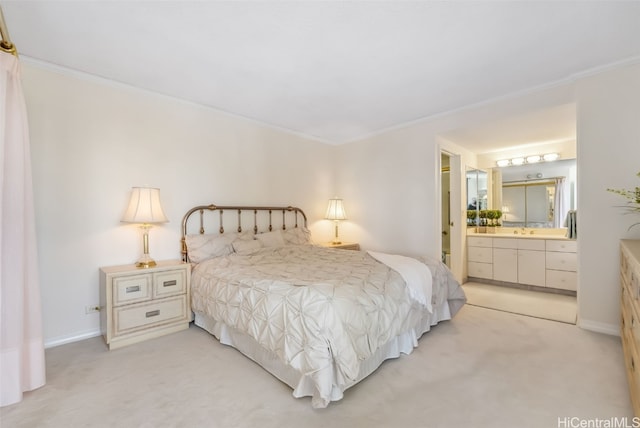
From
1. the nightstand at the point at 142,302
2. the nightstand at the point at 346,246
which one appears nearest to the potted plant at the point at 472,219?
the nightstand at the point at 346,246

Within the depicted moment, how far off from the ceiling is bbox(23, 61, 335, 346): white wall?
9.2 inches

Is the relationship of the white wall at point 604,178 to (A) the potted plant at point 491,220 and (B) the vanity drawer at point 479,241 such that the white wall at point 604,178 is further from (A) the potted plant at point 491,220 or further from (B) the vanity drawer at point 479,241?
(A) the potted plant at point 491,220

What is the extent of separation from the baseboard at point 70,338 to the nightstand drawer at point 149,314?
0.50 meters

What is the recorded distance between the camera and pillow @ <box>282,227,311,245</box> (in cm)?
407

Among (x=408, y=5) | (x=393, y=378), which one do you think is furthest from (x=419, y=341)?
(x=408, y=5)

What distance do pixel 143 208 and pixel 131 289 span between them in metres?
0.76

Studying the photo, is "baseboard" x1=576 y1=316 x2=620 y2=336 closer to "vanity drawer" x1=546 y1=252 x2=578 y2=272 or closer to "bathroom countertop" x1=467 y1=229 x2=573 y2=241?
"vanity drawer" x1=546 y1=252 x2=578 y2=272

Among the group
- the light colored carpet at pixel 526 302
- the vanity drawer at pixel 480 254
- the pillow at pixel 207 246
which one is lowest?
the light colored carpet at pixel 526 302

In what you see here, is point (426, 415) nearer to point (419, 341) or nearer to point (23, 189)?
point (419, 341)

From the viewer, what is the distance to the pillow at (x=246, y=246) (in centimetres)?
339

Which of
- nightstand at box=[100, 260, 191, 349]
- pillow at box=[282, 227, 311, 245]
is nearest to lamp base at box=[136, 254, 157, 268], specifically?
nightstand at box=[100, 260, 191, 349]

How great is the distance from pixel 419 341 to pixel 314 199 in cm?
299

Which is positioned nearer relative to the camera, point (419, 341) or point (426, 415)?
point (426, 415)

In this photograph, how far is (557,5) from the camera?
75.6 inches
